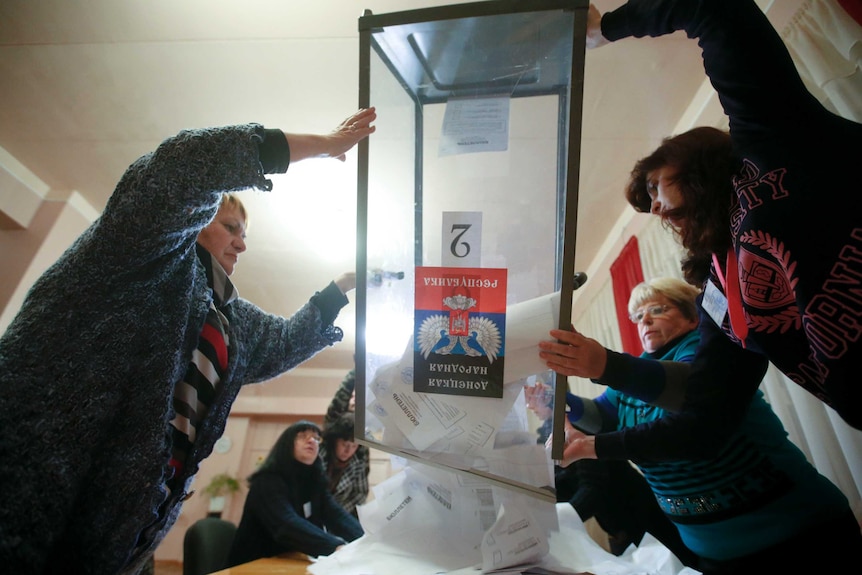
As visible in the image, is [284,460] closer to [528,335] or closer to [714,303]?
[528,335]

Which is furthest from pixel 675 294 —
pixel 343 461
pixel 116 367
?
pixel 343 461

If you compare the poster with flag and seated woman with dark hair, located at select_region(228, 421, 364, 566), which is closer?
the poster with flag

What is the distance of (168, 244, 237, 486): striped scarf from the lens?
78cm

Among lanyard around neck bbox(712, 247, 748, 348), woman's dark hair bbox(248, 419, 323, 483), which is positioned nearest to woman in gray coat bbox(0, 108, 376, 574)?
lanyard around neck bbox(712, 247, 748, 348)

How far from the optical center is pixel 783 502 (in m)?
0.83

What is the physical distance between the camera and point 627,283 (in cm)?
239

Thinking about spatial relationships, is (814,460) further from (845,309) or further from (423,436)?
(423,436)

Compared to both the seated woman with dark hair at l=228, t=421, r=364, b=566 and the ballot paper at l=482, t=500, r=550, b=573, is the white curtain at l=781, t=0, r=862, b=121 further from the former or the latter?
the seated woman with dark hair at l=228, t=421, r=364, b=566

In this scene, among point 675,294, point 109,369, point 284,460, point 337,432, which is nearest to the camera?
point 109,369

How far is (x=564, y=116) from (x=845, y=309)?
0.51 meters

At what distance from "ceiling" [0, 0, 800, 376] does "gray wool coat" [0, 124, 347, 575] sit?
3.64 ft

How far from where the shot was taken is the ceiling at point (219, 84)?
4.98 ft

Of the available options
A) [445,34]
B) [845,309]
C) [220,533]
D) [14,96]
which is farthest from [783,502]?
[14,96]

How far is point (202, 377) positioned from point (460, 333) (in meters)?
0.49
